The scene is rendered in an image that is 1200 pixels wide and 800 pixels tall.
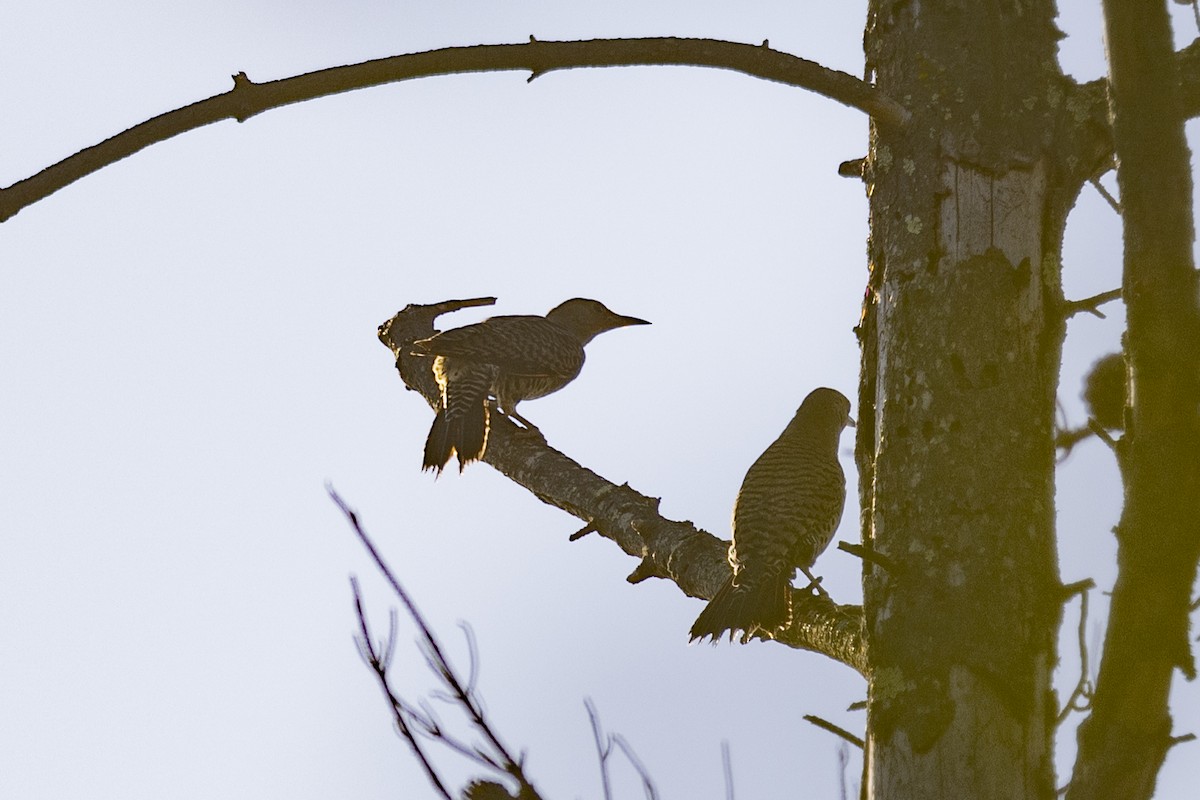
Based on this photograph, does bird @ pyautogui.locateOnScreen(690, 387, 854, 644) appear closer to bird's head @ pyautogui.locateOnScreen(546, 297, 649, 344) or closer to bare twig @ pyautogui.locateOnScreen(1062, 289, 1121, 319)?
bare twig @ pyautogui.locateOnScreen(1062, 289, 1121, 319)

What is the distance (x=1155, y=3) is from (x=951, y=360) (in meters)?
1.08

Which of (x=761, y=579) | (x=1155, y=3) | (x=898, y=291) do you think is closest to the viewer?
(x=1155, y=3)

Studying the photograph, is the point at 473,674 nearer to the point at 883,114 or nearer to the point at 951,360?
the point at 951,360

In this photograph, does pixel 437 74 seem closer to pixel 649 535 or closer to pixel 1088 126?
pixel 1088 126

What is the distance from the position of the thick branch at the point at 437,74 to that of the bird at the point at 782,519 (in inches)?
73.8

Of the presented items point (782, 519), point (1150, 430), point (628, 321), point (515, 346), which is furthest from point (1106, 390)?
point (628, 321)

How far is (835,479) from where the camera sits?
5961 millimetres

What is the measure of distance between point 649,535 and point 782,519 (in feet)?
3.23

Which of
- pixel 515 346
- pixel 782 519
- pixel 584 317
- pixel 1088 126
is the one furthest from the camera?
pixel 584 317

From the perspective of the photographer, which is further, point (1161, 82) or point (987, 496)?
point (987, 496)

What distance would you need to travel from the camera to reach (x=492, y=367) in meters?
7.32

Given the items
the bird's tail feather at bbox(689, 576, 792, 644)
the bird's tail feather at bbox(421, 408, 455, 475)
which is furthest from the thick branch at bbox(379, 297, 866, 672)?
the bird's tail feather at bbox(421, 408, 455, 475)

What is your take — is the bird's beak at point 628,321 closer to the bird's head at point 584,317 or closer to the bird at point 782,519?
the bird's head at point 584,317

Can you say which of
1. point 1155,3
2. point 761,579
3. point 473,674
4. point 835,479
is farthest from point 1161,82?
point 835,479
